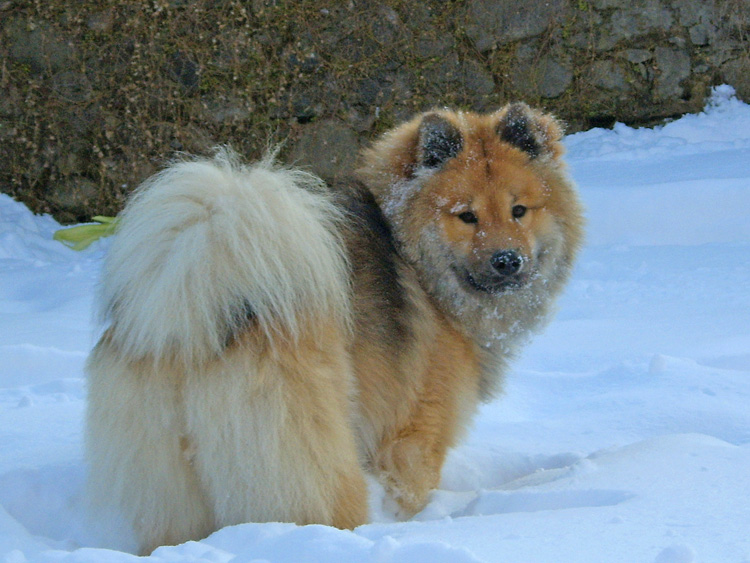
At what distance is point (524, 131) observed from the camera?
2664 millimetres

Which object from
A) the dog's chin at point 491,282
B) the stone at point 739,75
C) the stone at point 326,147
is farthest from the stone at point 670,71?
the dog's chin at point 491,282

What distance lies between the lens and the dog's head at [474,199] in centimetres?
255

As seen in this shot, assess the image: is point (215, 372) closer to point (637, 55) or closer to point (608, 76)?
point (608, 76)

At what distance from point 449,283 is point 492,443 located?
67 centimetres

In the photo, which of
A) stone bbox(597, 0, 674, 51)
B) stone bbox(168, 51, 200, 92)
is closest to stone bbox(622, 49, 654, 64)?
stone bbox(597, 0, 674, 51)

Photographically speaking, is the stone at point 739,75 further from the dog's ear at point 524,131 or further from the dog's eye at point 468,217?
the dog's eye at point 468,217

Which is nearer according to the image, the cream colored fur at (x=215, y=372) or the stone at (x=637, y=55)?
the cream colored fur at (x=215, y=372)

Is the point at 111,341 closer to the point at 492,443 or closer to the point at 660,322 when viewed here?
the point at 492,443

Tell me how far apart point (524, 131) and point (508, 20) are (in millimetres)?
4166

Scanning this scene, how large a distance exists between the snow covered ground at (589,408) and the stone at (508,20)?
1.05m

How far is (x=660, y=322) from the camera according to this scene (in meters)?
4.01

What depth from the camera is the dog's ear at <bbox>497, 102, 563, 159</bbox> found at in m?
2.65

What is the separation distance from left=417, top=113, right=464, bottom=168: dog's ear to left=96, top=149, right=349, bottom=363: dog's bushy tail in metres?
0.73

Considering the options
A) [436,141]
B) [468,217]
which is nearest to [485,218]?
[468,217]
